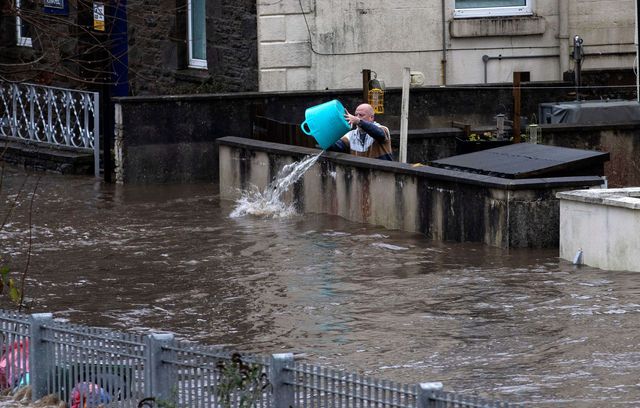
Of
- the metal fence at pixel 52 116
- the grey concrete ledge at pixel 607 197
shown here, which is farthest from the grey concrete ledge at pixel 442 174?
the metal fence at pixel 52 116

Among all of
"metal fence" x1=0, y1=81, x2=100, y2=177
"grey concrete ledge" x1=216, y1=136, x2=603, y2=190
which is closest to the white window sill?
"metal fence" x1=0, y1=81, x2=100, y2=177

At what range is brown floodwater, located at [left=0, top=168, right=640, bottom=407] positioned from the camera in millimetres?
10328

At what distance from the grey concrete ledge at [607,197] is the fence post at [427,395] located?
6909 millimetres

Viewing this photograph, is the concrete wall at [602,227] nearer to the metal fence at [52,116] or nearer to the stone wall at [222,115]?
the stone wall at [222,115]

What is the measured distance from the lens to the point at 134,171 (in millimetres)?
21469

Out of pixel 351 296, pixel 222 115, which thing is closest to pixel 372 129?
pixel 222 115

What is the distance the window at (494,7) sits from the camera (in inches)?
966

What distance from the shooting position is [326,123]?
59.2ft

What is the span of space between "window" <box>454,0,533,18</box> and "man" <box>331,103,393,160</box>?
7055 millimetres

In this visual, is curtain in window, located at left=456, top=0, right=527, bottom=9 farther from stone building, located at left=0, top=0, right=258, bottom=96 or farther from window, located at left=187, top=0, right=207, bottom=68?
window, located at left=187, top=0, right=207, bottom=68

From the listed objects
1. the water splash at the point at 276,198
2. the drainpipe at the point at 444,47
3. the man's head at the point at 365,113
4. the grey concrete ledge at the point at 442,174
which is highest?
the drainpipe at the point at 444,47

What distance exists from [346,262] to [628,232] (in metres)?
2.85

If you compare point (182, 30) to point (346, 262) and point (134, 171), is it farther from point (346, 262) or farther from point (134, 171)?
point (346, 262)

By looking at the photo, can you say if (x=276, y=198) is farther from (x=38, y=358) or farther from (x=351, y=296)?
(x=38, y=358)
